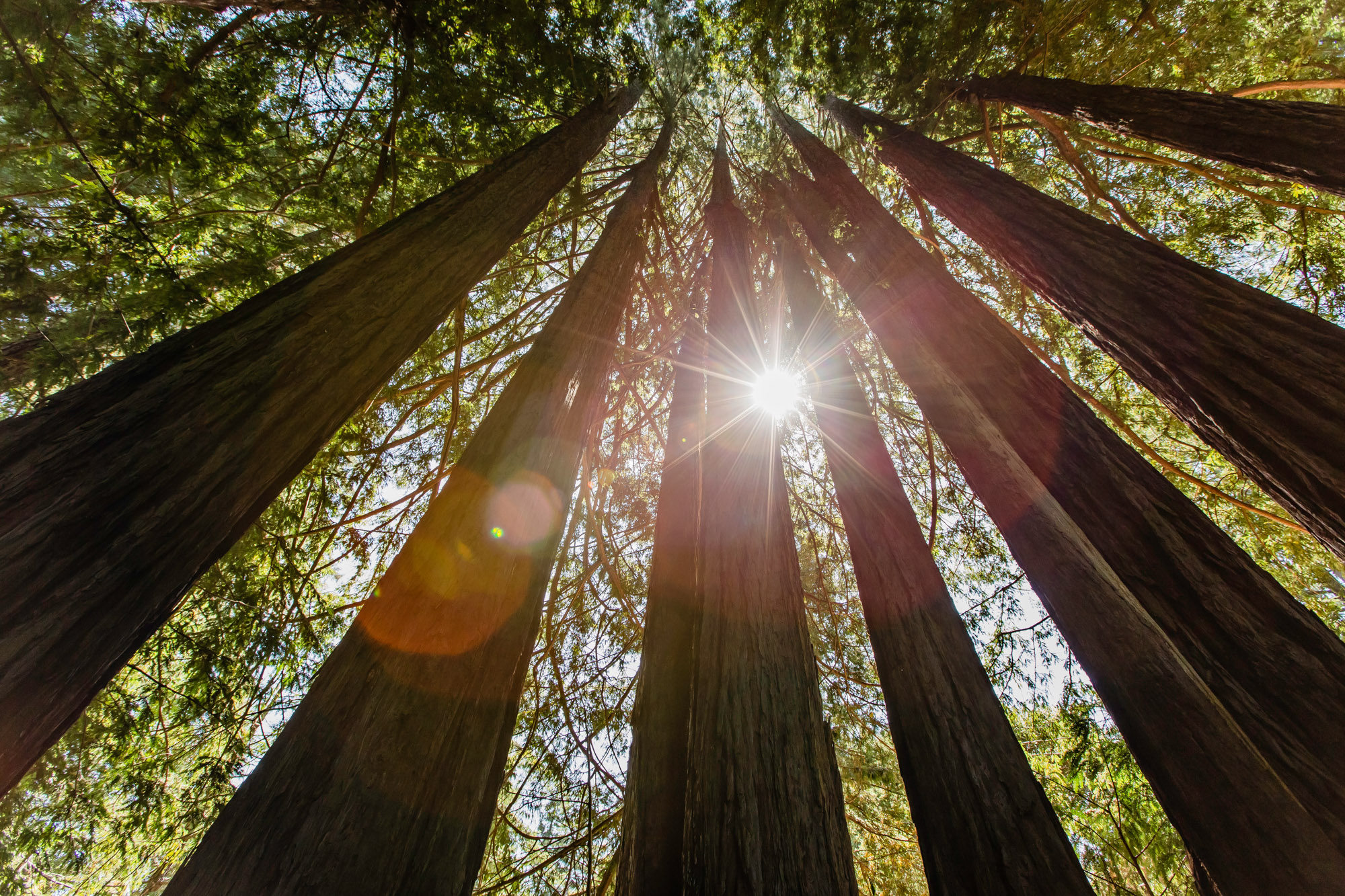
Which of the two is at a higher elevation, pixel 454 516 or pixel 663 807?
pixel 454 516

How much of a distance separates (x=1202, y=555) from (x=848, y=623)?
2965 mm

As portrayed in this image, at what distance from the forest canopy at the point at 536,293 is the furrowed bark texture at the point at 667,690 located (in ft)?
1.44

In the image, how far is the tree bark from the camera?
31.8 inches

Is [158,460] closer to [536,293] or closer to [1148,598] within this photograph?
[1148,598]

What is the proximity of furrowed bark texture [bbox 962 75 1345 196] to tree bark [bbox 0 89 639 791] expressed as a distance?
135 inches

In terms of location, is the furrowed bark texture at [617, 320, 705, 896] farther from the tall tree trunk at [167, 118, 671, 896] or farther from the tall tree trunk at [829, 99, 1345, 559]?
the tall tree trunk at [829, 99, 1345, 559]

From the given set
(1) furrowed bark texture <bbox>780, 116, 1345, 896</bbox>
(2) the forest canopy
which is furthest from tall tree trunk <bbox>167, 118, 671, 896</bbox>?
(1) furrowed bark texture <bbox>780, 116, 1345, 896</bbox>

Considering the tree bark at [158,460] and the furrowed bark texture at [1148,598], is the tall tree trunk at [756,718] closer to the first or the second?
the furrowed bark texture at [1148,598]

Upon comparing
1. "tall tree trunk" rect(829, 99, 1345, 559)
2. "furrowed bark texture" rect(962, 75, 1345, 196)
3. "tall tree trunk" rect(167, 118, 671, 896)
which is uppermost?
"furrowed bark texture" rect(962, 75, 1345, 196)

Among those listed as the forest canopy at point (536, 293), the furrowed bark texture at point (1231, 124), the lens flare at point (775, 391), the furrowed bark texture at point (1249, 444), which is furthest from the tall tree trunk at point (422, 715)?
the furrowed bark texture at point (1231, 124)

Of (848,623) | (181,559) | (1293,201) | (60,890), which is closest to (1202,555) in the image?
(181,559)

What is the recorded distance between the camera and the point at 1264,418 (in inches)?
56.5

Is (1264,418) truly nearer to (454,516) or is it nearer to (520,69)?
(454,516)

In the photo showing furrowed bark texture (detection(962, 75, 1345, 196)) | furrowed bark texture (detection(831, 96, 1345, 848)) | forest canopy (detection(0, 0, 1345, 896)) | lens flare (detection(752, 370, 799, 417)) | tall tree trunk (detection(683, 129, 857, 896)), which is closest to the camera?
tall tree trunk (detection(683, 129, 857, 896))
